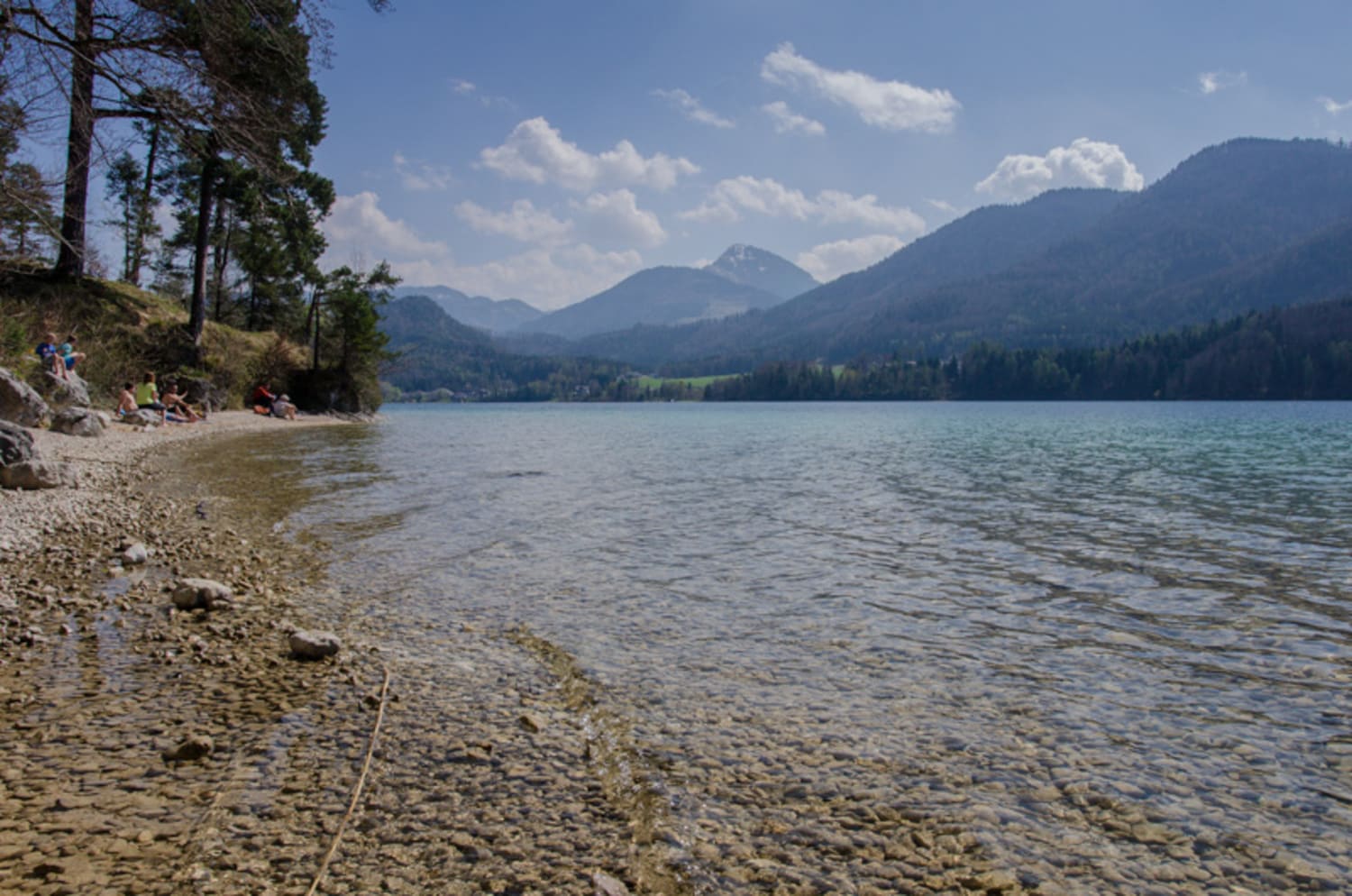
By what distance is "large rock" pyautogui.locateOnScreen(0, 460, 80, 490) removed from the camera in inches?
526

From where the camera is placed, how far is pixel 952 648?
24.2 ft

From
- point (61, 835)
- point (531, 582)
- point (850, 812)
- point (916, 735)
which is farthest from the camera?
point (531, 582)

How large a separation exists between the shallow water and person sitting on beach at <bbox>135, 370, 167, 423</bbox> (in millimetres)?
20832

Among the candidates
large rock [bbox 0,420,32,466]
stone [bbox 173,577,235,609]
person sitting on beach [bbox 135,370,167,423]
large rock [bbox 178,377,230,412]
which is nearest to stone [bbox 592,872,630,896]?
stone [bbox 173,577,235,609]

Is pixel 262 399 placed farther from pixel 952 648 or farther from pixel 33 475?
pixel 952 648

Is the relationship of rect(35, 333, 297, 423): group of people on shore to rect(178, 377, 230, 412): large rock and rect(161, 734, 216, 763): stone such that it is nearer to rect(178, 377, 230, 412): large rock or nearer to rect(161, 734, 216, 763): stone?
rect(178, 377, 230, 412): large rock

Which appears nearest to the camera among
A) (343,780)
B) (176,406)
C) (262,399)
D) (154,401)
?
(343,780)

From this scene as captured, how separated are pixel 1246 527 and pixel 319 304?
61.4 m

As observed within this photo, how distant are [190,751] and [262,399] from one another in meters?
51.7

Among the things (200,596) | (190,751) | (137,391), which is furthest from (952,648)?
(137,391)

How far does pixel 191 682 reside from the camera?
5848 millimetres

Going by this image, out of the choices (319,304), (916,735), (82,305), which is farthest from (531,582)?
(319,304)

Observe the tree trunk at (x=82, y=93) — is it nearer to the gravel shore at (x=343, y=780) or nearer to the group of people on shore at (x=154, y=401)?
the gravel shore at (x=343, y=780)

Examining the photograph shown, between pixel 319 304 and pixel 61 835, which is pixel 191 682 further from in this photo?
pixel 319 304
